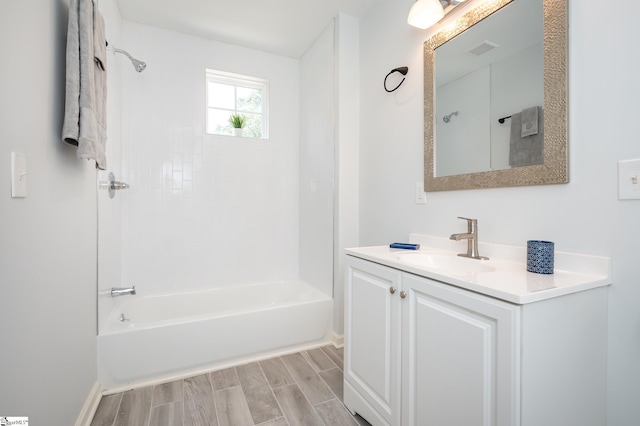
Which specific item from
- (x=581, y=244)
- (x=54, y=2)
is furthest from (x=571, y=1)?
(x=54, y=2)

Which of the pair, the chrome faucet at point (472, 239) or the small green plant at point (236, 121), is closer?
the chrome faucet at point (472, 239)

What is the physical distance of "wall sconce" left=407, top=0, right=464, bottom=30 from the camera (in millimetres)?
1487

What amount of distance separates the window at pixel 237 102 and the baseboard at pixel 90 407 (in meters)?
2.00

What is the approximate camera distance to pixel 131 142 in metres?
2.31

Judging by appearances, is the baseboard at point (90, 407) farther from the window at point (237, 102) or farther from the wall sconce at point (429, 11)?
the wall sconce at point (429, 11)

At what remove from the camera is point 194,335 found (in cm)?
184

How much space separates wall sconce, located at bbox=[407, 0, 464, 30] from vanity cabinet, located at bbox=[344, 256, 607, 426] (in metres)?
1.32

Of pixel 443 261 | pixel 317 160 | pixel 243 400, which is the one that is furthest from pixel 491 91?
pixel 243 400

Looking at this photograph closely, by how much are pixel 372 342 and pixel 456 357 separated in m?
0.46

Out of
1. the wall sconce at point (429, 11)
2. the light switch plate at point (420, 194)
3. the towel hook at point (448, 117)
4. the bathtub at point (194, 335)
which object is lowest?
the bathtub at point (194, 335)

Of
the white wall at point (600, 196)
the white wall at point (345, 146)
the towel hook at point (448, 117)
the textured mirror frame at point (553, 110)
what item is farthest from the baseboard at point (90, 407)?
the towel hook at point (448, 117)

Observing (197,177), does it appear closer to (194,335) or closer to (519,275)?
(194,335)

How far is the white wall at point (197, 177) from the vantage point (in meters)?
2.35

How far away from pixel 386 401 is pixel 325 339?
107cm
